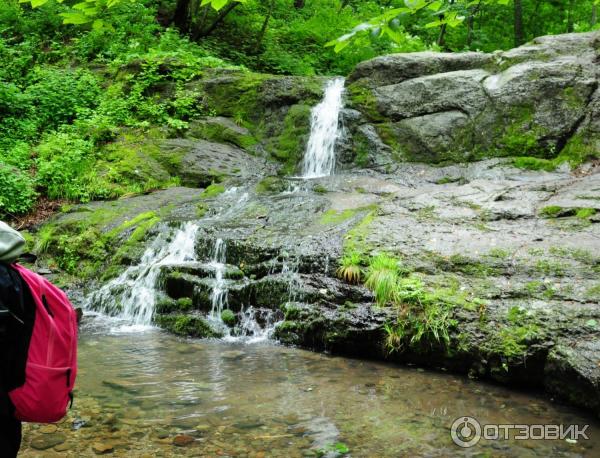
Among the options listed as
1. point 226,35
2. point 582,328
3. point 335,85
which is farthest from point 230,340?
point 226,35

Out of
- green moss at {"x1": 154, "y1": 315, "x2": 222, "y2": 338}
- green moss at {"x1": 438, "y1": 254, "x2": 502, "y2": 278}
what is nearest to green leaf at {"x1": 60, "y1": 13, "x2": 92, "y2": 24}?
green moss at {"x1": 154, "y1": 315, "x2": 222, "y2": 338}

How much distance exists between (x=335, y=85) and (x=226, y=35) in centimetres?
796

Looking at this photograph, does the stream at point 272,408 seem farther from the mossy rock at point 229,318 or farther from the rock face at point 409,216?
the mossy rock at point 229,318

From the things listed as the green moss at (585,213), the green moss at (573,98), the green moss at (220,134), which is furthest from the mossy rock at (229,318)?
the green moss at (573,98)

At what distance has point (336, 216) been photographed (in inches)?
320

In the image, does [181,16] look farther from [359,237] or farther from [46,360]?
[46,360]

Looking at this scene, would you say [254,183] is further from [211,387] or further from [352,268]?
[211,387]

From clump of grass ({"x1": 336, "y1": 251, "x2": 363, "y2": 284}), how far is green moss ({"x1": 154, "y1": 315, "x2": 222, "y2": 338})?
178 cm

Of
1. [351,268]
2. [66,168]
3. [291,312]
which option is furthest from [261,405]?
[66,168]

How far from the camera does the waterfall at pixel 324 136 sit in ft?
37.9

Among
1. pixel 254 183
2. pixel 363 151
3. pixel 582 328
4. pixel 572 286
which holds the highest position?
pixel 363 151

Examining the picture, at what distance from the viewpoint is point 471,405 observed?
15.1 feet

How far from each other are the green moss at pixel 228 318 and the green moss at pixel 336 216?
2107mm

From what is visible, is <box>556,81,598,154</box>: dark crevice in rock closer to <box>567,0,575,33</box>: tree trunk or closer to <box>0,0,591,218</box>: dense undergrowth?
<box>0,0,591,218</box>: dense undergrowth
